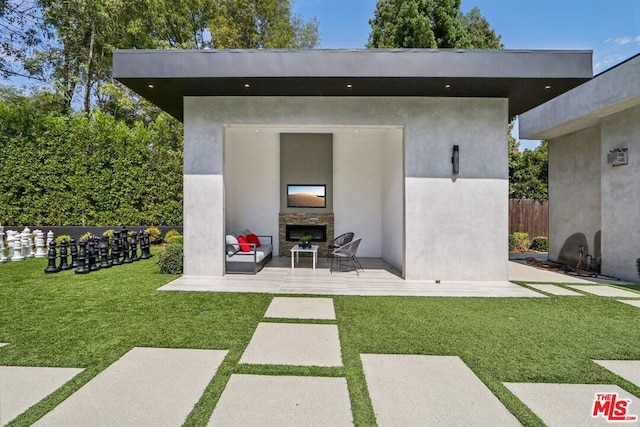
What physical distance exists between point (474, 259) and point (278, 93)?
4.99 metres

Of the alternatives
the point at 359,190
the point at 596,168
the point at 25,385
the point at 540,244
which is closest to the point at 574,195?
the point at 596,168

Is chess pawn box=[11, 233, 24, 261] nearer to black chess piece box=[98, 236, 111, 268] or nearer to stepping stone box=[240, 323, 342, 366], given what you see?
black chess piece box=[98, 236, 111, 268]

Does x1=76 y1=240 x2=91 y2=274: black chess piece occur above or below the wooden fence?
below

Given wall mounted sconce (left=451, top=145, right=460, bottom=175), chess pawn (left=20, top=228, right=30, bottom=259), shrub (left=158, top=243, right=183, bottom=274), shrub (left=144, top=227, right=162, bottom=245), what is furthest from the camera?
shrub (left=144, top=227, right=162, bottom=245)

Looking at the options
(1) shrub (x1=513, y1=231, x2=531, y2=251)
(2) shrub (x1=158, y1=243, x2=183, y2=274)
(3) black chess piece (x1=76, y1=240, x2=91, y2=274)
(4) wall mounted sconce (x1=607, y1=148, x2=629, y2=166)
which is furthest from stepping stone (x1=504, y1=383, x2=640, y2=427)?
(1) shrub (x1=513, y1=231, x2=531, y2=251)

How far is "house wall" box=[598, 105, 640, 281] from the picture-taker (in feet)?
21.4

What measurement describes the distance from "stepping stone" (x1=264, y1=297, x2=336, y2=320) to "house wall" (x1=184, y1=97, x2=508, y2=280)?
7.62 ft

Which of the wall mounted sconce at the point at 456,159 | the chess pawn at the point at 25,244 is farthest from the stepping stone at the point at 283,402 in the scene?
the chess pawn at the point at 25,244

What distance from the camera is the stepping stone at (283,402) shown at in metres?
2.08

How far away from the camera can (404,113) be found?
6.18 m

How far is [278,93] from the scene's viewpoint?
6.05 metres

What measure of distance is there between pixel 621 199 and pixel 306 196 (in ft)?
24.2

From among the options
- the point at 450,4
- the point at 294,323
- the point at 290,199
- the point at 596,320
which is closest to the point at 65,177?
the point at 290,199

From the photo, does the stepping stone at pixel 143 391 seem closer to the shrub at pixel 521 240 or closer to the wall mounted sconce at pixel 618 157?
the wall mounted sconce at pixel 618 157
